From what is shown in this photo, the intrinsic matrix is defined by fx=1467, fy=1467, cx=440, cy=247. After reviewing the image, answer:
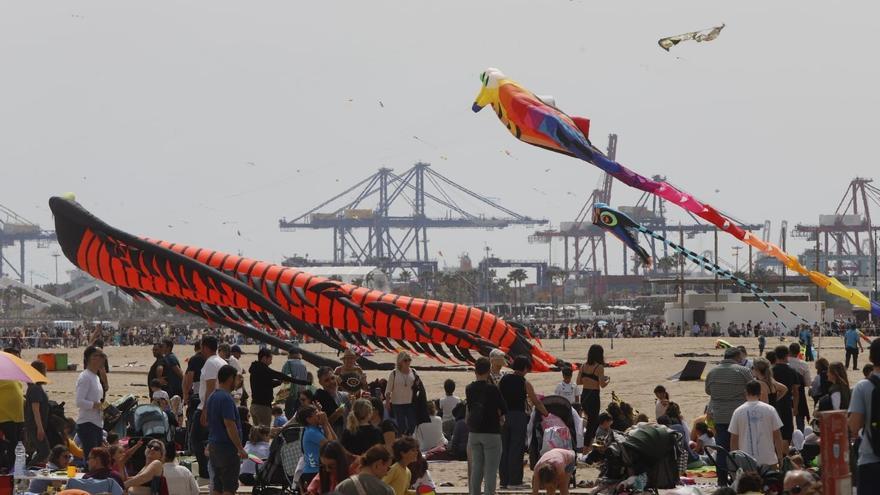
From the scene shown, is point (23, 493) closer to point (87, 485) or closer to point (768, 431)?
point (87, 485)

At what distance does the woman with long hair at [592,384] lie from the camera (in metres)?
14.3

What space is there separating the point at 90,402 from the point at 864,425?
7.00 m

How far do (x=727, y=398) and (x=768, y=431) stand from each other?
51.0 inches

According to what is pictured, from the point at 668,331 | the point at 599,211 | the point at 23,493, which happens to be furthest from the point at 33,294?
the point at 23,493

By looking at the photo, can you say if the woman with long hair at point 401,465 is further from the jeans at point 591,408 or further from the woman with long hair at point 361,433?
the jeans at point 591,408

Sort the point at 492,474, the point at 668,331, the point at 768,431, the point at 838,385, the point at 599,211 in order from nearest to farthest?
the point at 768,431 → the point at 492,474 → the point at 838,385 → the point at 599,211 → the point at 668,331

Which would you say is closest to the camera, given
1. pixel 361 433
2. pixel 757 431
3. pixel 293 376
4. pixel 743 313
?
pixel 361 433

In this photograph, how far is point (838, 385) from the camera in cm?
1286

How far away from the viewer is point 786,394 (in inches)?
515

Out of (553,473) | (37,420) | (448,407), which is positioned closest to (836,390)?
(553,473)

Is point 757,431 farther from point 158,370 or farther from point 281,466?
point 158,370

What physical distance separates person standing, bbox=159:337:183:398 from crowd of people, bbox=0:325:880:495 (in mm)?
→ 18

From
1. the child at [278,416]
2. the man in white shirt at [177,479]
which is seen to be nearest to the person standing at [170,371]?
the child at [278,416]

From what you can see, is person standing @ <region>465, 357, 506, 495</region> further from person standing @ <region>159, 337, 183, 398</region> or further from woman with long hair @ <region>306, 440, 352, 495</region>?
person standing @ <region>159, 337, 183, 398</region>
